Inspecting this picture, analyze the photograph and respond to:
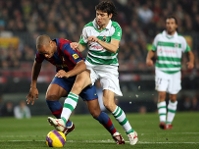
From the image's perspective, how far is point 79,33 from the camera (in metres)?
26.6

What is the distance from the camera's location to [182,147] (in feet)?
32.3

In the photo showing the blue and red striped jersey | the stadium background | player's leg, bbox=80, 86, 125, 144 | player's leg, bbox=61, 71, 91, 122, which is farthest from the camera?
the stadium background

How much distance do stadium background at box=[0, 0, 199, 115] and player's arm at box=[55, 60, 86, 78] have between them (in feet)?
39.0

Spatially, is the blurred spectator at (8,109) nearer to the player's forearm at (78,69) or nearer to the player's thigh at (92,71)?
the player's thigh at (92,71)

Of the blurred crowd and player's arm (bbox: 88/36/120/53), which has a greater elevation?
player's arm (bbox: 88/36/120/53)

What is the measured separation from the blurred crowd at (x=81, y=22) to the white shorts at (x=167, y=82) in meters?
7.82

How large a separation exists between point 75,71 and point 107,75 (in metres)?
0.89

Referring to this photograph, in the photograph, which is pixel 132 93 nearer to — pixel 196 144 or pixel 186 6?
pixel 186 6

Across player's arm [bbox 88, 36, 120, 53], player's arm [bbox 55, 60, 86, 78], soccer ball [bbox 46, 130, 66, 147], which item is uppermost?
player's arm [bbox 88, 36, 120, 53]

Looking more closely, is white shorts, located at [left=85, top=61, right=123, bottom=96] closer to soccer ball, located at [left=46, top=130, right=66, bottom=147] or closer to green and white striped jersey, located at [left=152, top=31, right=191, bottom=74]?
soccer ball, located at [left=46, top=130, right=66, bottom=147]

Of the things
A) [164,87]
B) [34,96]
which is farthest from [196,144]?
[164,87]

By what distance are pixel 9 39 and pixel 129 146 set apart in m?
15.5

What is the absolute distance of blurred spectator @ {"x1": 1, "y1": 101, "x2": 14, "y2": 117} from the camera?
21812mm

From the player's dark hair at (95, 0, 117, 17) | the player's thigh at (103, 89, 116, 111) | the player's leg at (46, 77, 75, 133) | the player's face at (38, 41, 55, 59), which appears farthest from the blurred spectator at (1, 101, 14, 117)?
the player's face at (38, 41, 55, 59)
